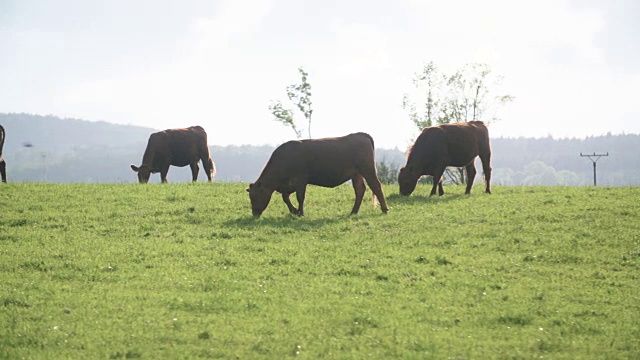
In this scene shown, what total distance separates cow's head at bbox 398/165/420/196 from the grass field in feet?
6.50

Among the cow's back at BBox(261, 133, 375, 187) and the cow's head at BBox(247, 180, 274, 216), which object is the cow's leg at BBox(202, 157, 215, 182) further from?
the cow's head at BBox(247, 180, 274, 216)

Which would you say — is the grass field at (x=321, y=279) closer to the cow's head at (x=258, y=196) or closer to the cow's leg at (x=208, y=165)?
the cow's head at (x=258, y=196)

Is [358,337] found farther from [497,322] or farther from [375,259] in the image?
[375,259]

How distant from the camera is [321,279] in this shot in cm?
1409

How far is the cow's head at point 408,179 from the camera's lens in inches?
1023

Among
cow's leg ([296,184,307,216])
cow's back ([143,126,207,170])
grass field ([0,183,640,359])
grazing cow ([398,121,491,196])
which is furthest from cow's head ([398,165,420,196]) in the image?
cow's back ([143,126,207,170])

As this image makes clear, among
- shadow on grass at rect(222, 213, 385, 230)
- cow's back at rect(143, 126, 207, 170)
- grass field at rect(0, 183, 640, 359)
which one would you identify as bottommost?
grass field at rect(0, 183, 640, 359)

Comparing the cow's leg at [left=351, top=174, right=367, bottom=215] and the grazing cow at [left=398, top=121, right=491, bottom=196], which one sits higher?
the grazing cow at [left=398, top=121, right=491, bottom=196]

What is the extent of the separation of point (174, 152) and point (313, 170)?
51.7 ft

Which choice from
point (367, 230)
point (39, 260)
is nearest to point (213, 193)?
point (367, 230)

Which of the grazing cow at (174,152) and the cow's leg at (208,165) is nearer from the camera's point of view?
the grazing cow at (174,152)

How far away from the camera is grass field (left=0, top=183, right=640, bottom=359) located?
33.8ft

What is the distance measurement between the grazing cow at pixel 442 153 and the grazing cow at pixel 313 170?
13.8ft

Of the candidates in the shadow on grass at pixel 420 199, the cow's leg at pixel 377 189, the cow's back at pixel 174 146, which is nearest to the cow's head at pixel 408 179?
the shadow on grass at pixel 420 199
